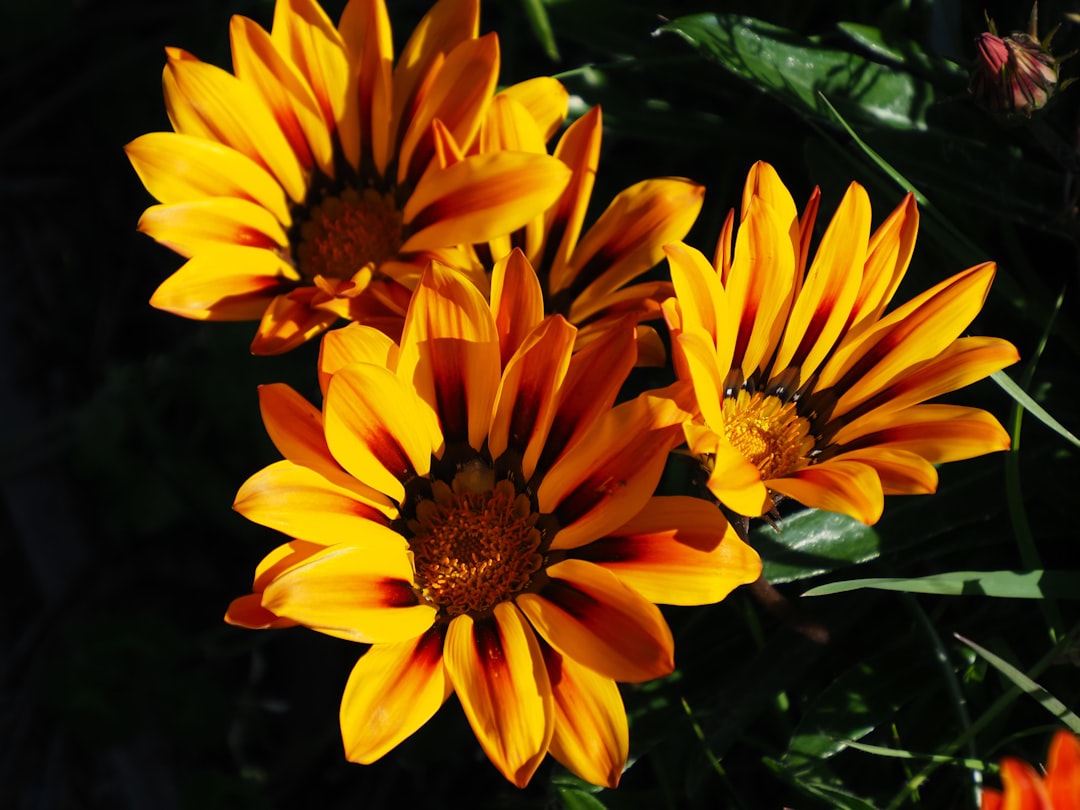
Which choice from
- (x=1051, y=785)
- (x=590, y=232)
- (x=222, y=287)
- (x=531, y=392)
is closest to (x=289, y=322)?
(x=222, y=287)

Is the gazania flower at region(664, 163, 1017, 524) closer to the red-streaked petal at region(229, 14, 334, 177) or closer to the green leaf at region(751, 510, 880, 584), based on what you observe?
the green leaf at region(751, 510, 880, 584)

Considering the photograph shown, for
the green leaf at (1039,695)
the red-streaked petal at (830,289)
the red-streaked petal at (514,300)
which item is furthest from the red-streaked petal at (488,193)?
the green leaf at (1039,695)

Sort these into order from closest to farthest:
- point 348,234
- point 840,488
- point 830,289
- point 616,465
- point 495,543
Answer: point 840,488
point 616,465
point 830,289
point 495,543
point 348,234

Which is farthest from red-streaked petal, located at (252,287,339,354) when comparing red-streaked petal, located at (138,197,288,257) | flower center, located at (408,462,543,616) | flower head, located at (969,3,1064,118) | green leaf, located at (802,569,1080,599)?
flower head, located at (969,3,1064,118)

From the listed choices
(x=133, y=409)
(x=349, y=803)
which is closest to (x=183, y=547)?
(x=133, y=409)

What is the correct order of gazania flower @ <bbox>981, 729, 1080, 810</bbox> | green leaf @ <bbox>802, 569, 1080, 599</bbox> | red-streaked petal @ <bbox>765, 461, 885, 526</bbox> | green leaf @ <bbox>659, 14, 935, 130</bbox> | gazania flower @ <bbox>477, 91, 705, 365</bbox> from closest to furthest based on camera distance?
1. gazania flower @ <bbox>981, 729, 1080, 810</bbox>
2. red-streaked petal @ <bbox>765, 461, 885, 526</bbox>
3. green leaf @ <bbox>802, 569, 1080, 599</bbox>
4. gazania flower @ <bbox>477, 91, 705, 365</bbox>
5. green leaf @ <bbox>659, 14, 935, 130</bbox>

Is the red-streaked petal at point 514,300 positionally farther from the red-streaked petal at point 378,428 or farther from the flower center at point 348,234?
the flower center at point 348,234

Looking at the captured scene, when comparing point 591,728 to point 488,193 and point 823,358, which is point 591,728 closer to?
point 823,358
